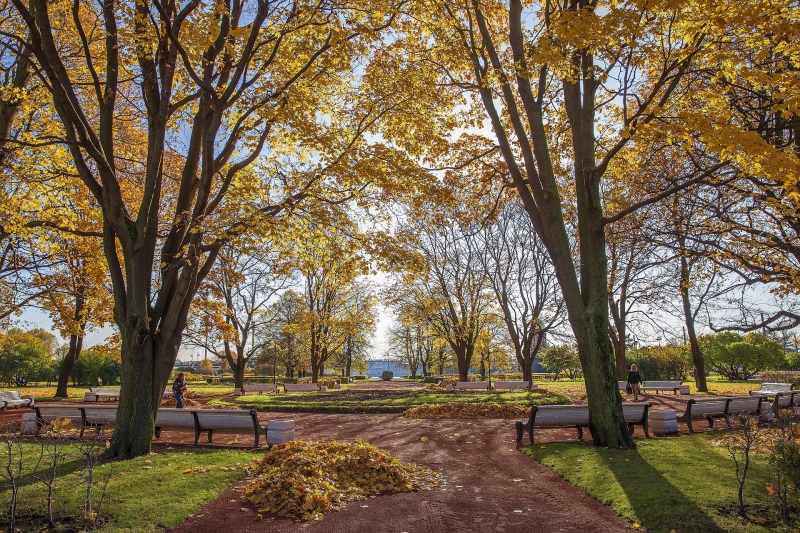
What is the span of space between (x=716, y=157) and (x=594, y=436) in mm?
7272

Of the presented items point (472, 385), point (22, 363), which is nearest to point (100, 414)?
point (472, 385)

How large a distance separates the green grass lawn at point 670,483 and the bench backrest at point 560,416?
665 millimetres

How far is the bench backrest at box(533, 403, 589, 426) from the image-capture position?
9.38 meters

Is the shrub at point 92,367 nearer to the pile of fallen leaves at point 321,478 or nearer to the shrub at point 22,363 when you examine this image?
the shrub at point 22,363

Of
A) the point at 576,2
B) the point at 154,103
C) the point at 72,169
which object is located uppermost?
the point at 576,2

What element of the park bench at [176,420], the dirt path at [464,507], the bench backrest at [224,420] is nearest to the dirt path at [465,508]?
Answer: the dirt path at [464,507]

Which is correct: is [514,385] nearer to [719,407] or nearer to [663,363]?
[719,407]

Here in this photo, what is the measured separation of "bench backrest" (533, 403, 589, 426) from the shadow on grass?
8.64 ft

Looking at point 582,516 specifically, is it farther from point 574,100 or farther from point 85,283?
point 85,283

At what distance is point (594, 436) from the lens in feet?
27.3

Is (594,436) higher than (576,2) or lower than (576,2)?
lower

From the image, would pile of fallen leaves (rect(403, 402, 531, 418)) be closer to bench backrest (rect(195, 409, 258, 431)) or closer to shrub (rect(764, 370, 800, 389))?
bench backrest (rect(195, 409, 258, 431))

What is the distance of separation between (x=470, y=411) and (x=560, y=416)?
528 cm

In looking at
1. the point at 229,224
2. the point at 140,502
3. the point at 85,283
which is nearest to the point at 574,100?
the point at 229,224
